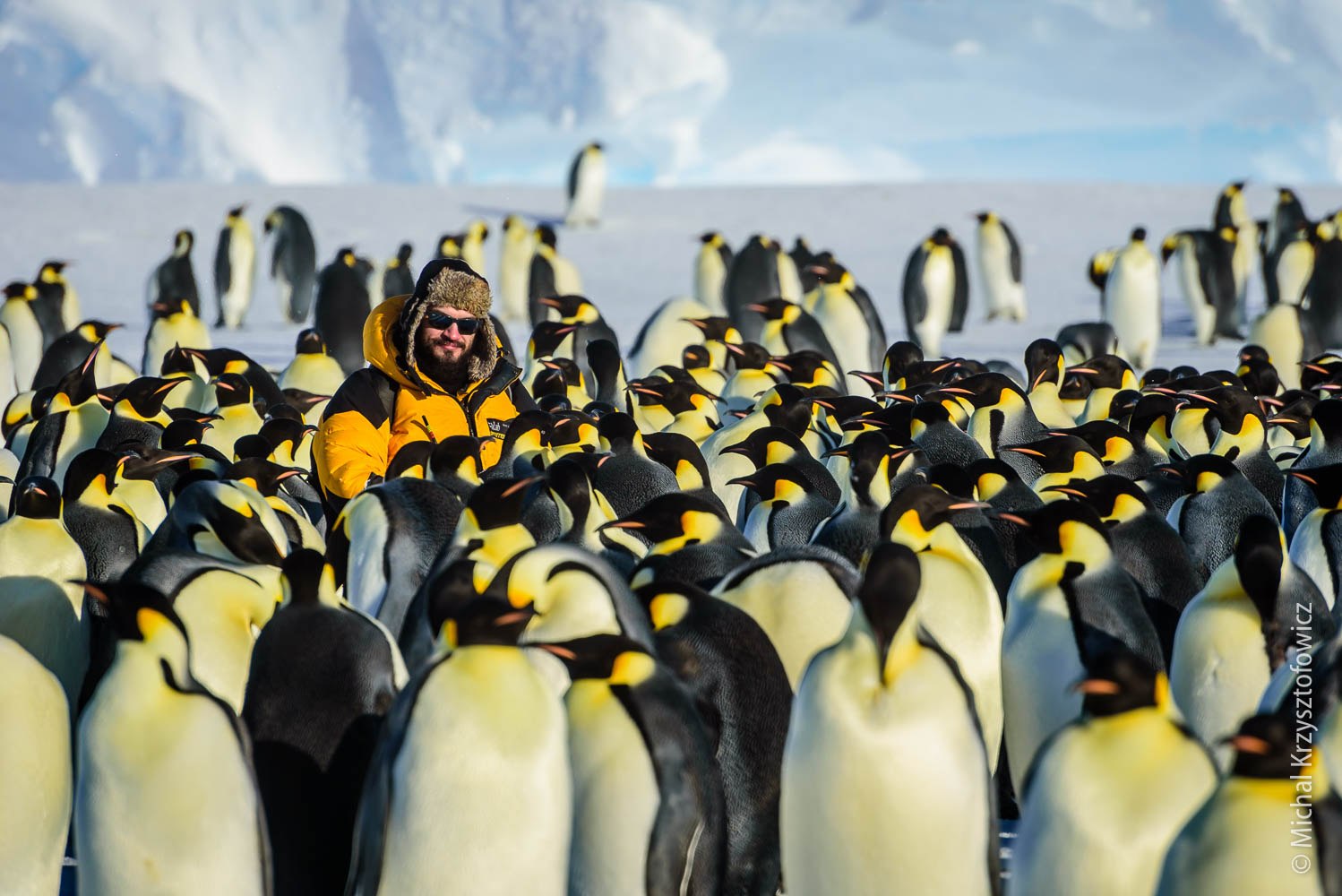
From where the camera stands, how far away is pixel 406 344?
3.56m

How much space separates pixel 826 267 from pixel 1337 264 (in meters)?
3.73

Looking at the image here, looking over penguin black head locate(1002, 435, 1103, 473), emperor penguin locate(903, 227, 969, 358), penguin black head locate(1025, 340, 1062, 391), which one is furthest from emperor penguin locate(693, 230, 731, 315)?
penguin black head locate(1002, 435, 1103, 473)

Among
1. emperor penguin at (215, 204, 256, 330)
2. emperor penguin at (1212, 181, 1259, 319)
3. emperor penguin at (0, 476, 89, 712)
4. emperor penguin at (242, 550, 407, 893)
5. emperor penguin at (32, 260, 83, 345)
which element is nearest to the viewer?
emperor penguin at (242, 550, 407, 893)

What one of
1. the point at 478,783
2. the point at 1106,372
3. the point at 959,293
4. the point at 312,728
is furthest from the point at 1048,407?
the point at 959,293

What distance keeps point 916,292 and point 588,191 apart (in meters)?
7.94

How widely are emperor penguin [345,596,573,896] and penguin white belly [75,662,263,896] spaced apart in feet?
0.68

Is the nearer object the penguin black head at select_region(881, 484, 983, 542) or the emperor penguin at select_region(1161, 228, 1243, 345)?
the penguin black head at select_region(881, 484, 983, 542)

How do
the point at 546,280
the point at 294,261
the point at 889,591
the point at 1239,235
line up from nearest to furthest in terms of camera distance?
1. the point at 889,591
2. the point at 546,280
3. the point at 1239,235
4. the point at 294,261

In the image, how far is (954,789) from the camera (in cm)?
236

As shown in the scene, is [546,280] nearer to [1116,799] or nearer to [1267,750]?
[1116,799]

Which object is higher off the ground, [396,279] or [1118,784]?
[396,279]

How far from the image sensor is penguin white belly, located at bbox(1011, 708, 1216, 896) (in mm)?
2107

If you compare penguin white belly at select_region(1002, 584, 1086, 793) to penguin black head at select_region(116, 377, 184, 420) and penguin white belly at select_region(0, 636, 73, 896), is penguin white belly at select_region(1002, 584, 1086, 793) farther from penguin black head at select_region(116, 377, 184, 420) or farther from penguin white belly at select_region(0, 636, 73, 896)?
penguin black head at select_region(116, 377, 184, 420)

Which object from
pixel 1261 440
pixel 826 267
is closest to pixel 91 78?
pixel 826 267
